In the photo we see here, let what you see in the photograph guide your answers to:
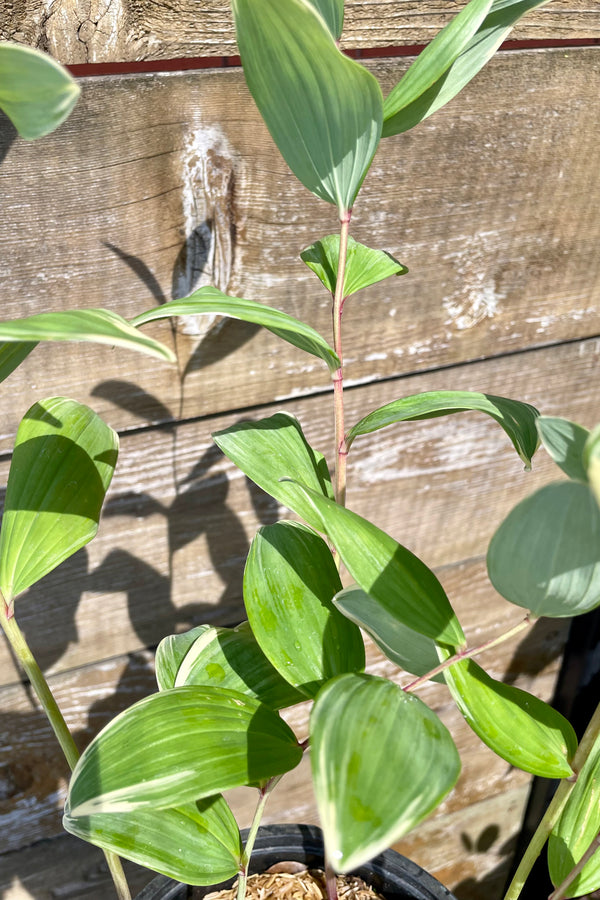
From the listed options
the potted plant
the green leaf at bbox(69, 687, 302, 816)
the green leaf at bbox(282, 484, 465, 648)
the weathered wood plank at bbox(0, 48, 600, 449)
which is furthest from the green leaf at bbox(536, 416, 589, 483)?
the weathered wood plank at bbox(0, 48, 600, 449)

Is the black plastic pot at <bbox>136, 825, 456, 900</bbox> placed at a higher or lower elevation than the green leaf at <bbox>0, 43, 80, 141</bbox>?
lower

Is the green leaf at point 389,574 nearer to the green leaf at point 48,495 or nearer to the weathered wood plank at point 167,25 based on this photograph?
the green leaf at point 48,495

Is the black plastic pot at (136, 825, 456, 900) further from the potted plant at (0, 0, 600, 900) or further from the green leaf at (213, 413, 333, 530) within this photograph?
the green leaf at (213, 413, 333, 530)

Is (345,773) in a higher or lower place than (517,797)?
higher

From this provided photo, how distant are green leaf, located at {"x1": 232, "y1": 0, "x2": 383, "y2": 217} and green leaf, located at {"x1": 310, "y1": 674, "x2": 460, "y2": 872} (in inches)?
10.5

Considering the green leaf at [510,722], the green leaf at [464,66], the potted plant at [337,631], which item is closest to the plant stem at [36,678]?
the potted plant at [337,631]

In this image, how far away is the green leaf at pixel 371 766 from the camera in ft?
1.01

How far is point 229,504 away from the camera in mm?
821

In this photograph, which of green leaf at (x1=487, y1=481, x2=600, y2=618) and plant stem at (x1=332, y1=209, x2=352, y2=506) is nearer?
green leaf at (x1=487, y1=481, x2=600, y2=618)

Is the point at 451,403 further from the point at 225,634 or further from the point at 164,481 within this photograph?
the point at 164,481

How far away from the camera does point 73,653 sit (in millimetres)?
822

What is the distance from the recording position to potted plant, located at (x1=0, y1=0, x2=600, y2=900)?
0.33 metres

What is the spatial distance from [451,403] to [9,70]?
0.30 m

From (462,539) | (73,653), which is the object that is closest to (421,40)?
(462,539)
